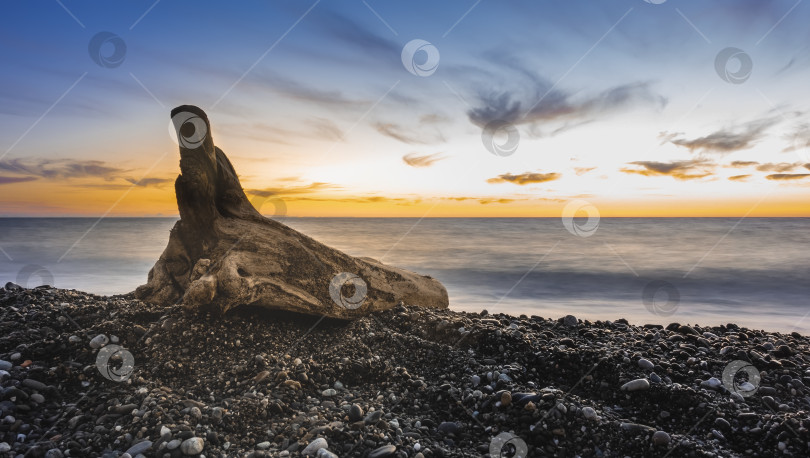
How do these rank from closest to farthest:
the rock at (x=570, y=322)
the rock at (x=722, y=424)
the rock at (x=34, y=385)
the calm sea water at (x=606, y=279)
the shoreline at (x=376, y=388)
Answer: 1. the shoreline at (x=376, y=388)
2. the rock at (x=722, y=424)
3. the rock at (x=34, y=385)
4. the rock at (x=570, y=322)
5. the calm sea water at (x=606, y=279)

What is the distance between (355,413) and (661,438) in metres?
2.58

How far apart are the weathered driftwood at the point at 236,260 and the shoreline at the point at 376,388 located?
405mm

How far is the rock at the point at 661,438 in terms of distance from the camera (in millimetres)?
3709

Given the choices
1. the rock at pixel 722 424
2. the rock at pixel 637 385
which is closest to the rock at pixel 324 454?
the rock at pixel 637 385

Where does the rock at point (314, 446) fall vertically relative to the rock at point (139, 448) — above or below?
below

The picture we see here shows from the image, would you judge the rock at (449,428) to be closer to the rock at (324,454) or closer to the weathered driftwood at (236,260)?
the rock at (324,454)

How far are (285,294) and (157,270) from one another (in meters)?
2.31

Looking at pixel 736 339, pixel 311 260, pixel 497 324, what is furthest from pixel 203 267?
pixel 736 339

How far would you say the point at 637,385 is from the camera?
4.49 m

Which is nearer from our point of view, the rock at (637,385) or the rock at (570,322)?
the rock at (637,385)

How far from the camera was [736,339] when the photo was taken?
6.53m

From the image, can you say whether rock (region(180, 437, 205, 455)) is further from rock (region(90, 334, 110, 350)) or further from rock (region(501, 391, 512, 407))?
rock (region(501, 391, 512, 407))

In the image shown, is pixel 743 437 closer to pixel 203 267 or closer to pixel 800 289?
pixel 203 267

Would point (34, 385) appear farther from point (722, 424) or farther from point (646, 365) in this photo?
point (722, 424)
